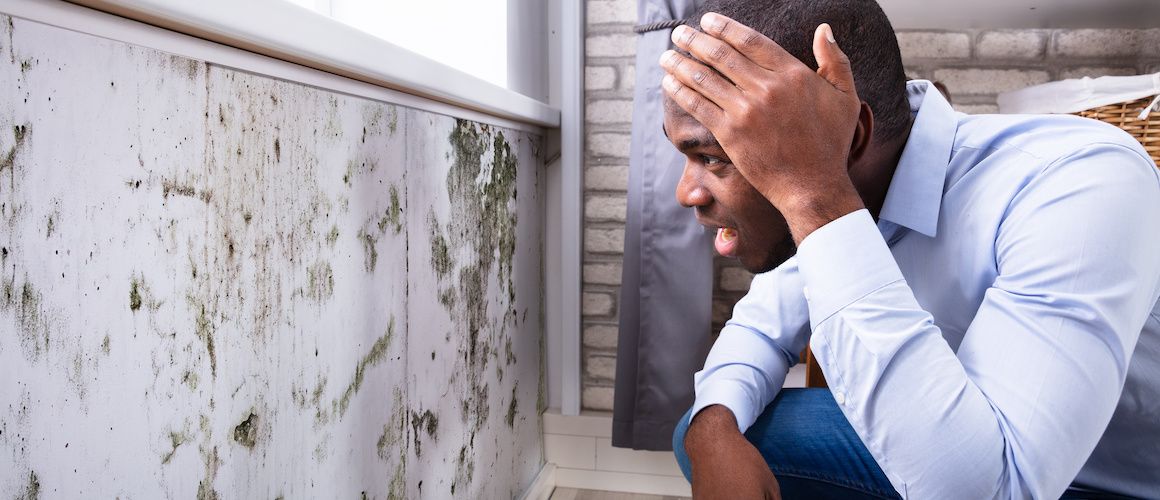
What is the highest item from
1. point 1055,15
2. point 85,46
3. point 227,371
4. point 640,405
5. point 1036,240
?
point 1055,15

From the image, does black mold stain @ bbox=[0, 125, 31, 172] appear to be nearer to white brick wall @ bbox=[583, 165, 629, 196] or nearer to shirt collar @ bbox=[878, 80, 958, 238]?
shirt collar @ bbox=[878, 80, 958, 238]

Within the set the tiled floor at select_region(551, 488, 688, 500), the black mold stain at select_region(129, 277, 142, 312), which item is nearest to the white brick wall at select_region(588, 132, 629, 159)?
the tiled floor at select_region(551, 488, 688, 500)

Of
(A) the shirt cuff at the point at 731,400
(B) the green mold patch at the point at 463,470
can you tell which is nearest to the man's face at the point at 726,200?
(A) the shirt cuff at the point at 731,400

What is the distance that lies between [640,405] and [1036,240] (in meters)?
1.11

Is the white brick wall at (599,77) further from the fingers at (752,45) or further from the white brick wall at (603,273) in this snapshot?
the fingers at (752,45)

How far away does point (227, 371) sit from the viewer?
0.68 metres

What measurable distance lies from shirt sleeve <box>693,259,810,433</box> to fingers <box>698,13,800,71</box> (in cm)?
44

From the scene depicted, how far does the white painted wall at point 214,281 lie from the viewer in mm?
493

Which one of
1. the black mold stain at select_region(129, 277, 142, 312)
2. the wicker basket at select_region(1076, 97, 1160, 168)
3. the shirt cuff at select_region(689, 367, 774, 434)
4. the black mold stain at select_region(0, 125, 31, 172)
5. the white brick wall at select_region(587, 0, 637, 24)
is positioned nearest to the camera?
the black mold stain at select_region(0, 125, 31, 172)

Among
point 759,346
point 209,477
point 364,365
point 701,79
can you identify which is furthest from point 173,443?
point 759,346

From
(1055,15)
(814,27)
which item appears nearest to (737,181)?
(814,27)

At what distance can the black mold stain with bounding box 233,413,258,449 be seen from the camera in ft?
2.32

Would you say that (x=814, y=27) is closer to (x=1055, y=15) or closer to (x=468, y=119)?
(x=468, y=119)

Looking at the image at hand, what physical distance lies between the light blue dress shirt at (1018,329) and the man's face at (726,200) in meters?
0.13
